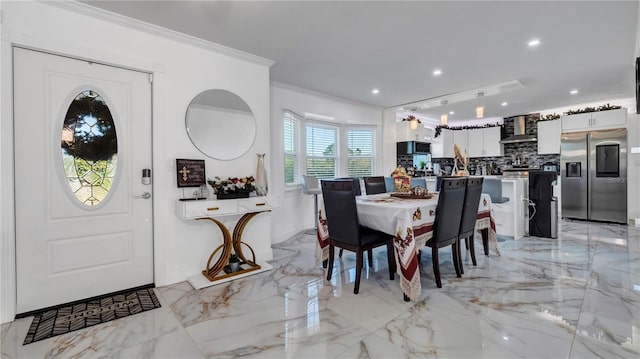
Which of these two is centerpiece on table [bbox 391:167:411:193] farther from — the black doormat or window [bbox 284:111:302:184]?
the black doormat

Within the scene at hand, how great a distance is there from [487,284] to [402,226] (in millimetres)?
1111

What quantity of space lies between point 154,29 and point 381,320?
3168 millimetres

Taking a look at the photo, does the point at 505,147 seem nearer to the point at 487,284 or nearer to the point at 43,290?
the point at 487,284

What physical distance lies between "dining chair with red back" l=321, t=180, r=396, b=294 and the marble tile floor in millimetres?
299

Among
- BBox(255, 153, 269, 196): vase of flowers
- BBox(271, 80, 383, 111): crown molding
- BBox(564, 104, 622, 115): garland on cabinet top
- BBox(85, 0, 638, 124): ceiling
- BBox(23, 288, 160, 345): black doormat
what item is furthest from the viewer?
BBox(564, 104, 622, 115): garland on cabinet top

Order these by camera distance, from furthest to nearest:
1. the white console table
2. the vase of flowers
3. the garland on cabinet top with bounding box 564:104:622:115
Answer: the garland on cabinet top with bounding box 564:104:622:115 → the vase of flowers → the white console table

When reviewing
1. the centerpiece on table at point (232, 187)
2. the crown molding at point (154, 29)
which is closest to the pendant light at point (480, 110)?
the crown molding at point (154, 29)

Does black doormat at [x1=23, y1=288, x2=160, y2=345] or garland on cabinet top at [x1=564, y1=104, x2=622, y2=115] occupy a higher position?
garland on cabinet top at [x1=564, y1=104, x2=622, y2=115]

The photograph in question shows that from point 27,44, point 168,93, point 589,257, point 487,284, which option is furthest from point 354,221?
point 589,257

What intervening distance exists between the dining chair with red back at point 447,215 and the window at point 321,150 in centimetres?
303

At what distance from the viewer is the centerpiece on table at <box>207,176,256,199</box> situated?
2861mm

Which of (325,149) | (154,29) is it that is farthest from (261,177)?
(325,149)

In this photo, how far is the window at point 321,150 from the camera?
5355mm

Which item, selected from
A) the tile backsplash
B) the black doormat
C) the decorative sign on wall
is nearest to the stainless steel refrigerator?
the tile backsplash
